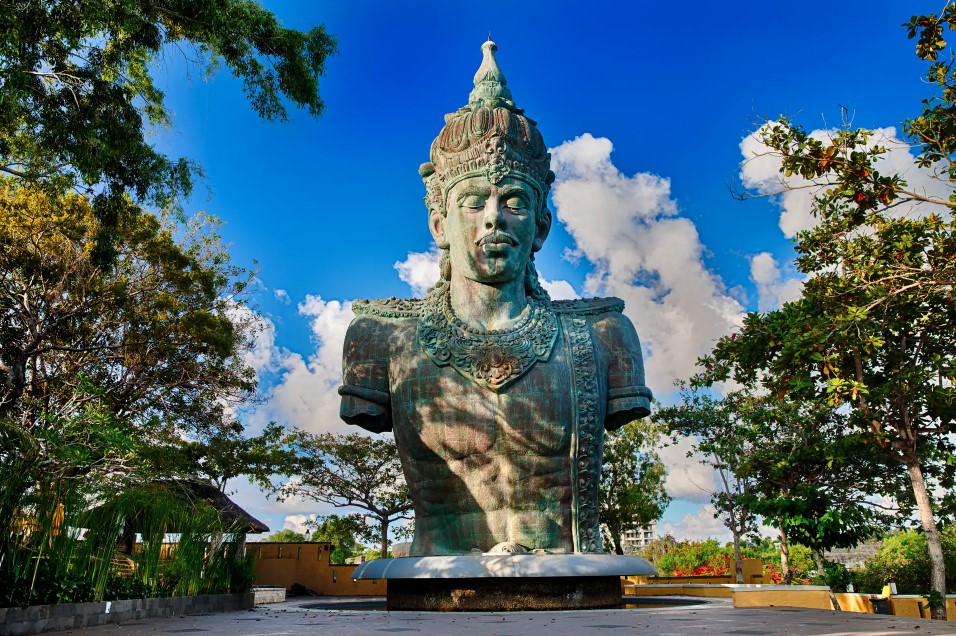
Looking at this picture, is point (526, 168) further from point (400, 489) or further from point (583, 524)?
point (400, 489)

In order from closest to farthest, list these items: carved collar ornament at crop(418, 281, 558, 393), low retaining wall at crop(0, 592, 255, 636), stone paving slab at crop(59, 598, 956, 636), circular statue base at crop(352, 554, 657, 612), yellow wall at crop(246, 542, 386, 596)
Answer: stone paving slab at crop(59, 598, 956, 636), low retaining wall at crop(0, 592, 255, 636), circular statue base at crop(352, 554, 657, 612), carved collar ornament at crop(418, 281, 558, 393), yellow wall at crop(246, 542, 386, 596)

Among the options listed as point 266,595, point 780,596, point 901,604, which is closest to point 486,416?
point 780,596

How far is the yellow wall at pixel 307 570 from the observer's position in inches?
898

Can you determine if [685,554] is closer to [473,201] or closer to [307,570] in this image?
[307,570]

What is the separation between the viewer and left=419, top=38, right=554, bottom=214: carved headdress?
30.8ft

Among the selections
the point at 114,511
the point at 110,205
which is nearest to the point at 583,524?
the point at 114,511

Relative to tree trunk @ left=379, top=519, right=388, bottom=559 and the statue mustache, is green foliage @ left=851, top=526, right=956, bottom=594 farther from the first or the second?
tree trunk @ left=379, top=519, right=388, bottom=559

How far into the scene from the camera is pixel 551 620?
625 cm

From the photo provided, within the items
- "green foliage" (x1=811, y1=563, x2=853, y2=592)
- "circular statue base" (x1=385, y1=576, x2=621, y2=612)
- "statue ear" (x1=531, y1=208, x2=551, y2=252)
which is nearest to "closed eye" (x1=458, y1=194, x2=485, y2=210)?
"statue ear" (x1=531, y1=208, x2=551, y2=252)

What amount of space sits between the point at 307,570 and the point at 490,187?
17.4m

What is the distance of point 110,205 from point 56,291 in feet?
23.0

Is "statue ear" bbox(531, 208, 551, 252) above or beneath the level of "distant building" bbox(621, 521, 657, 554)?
above

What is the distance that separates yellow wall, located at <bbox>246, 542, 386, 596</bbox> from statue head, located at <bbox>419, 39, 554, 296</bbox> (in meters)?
15.7

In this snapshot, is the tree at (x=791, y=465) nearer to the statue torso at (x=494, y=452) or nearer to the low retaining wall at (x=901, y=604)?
the low retaining wall at (x=901, y=604)
